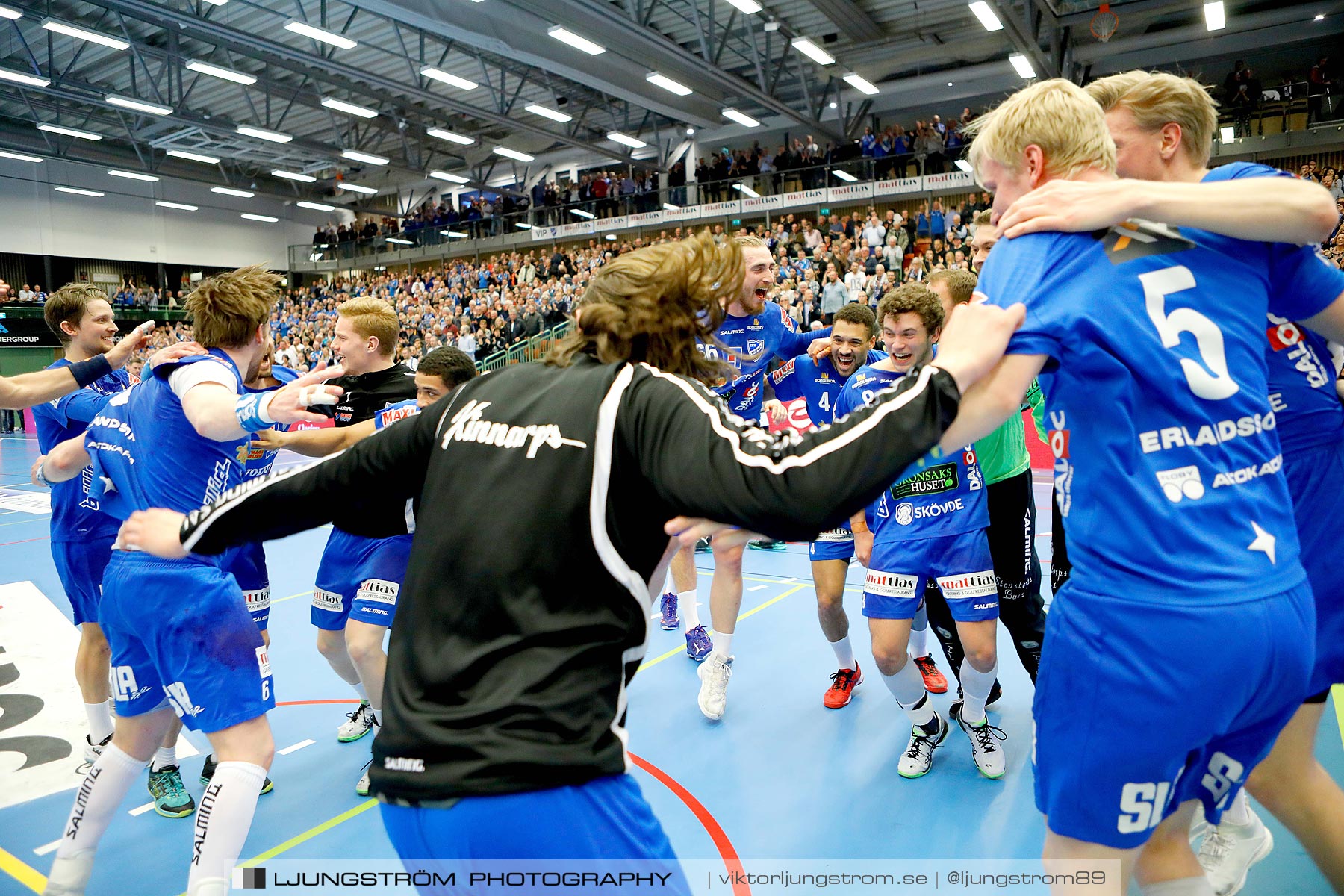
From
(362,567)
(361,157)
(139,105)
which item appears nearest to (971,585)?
(362,567)

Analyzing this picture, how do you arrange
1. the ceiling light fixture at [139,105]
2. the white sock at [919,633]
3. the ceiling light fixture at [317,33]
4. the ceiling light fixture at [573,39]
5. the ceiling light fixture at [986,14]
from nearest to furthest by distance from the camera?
the white sock at [919,633], the ceiling light fixture at [986,14], the ceiling light fixture at [317,33], the ceiling light fixture at [573,39], the ceiling light fixture at [139,105]

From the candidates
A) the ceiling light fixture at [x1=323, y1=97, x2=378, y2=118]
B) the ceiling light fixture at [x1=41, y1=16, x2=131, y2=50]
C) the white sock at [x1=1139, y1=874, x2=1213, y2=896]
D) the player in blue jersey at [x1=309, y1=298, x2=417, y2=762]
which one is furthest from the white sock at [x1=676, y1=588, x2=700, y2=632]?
the ceiling light fixture at [x1=323, y1=97, x2=378, y2=118]

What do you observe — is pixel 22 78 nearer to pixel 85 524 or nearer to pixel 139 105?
pixel 139 105

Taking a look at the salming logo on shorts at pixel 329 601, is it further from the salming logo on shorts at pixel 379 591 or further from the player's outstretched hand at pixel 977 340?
the player's outstretched hand at pixel 977 340

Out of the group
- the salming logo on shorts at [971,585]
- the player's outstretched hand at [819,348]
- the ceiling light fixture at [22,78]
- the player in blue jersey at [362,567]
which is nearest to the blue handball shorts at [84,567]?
the player in blue jersey at [362,567]

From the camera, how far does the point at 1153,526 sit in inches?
56.4

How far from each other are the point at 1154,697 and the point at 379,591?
2941 mm

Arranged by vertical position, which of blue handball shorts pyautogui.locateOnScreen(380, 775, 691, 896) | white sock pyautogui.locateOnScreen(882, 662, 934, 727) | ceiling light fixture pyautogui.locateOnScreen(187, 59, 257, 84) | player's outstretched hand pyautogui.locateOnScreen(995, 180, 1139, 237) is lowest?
white sock pyautogui.locateOnScreen(882, 662, 934, 727)

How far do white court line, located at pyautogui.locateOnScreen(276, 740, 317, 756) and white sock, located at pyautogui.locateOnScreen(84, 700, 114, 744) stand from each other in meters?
0.74

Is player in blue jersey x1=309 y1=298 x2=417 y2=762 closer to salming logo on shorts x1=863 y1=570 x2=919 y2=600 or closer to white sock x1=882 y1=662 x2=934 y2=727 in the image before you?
salming logo on shorts x1=863 y1=570 x2=919 y2=600

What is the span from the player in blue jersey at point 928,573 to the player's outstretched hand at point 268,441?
2.40 m

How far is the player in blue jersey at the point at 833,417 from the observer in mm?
4195

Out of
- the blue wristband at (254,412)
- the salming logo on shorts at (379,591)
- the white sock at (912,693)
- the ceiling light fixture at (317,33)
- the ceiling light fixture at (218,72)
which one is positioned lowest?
the white sock at (912,693)

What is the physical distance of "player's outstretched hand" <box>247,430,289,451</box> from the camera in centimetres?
327
